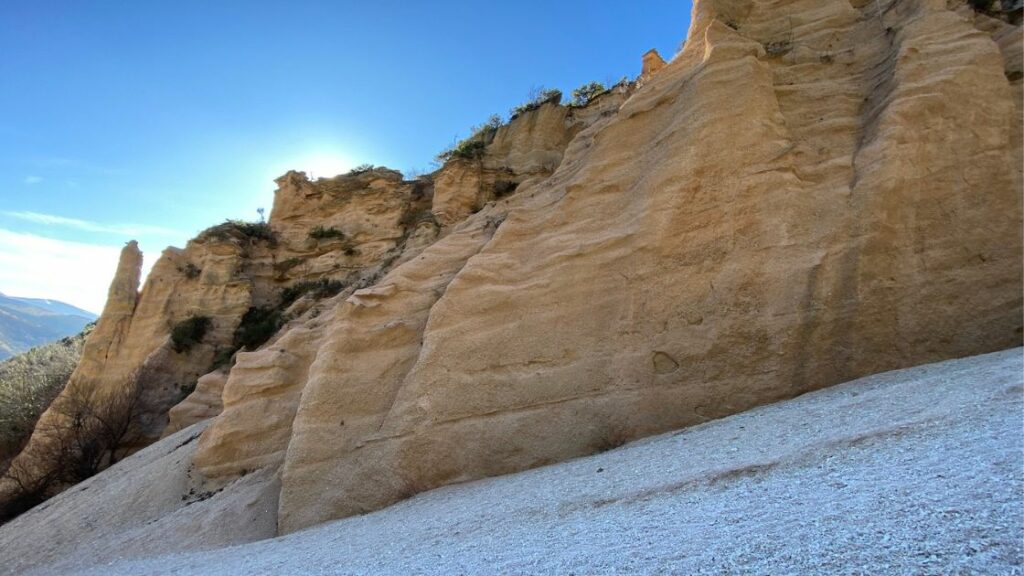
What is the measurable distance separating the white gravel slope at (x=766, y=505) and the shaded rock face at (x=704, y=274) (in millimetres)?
650

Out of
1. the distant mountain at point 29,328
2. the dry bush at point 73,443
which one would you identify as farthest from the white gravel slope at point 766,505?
the distant mountain at point 29,328

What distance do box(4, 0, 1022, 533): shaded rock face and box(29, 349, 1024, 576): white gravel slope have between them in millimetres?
650

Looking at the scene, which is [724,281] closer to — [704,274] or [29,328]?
[704,274]

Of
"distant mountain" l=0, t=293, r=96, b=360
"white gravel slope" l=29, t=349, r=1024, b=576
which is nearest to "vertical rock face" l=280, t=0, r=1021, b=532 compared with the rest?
"white gravel slope" l=29, t=349, r=1024, b=576

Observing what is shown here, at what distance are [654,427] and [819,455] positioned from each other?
2578 mm

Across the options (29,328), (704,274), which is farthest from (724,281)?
(29,328)

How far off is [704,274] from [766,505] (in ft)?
12.8

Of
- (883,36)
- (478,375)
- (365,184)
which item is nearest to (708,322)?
(478,375)

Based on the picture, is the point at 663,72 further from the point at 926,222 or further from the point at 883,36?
the point at 926,222

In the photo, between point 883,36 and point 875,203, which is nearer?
point 875,203

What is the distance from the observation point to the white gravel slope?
221 cm

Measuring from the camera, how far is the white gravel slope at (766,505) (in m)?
2.21

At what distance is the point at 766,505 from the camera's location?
9.63 feet

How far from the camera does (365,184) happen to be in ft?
66.3
